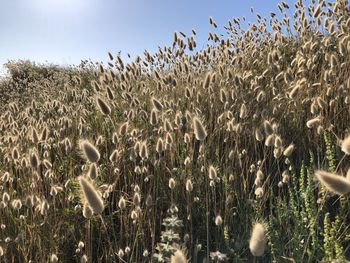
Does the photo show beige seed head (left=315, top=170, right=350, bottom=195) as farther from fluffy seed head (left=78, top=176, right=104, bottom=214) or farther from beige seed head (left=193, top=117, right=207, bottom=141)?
beige seed head (left=193, top=117, right=207, bottom=141)

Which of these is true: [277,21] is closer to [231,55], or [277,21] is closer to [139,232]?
[231,55]

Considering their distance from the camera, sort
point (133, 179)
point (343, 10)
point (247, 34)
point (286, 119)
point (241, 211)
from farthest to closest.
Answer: point (247, 34) → point (343, 10) → point (286, 119) → point (133, 179) → point (241, 211)

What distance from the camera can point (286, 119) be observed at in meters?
3.29

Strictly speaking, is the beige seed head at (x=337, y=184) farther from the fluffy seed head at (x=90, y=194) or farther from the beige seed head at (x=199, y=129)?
the beige seed head at (x=199, y=129)

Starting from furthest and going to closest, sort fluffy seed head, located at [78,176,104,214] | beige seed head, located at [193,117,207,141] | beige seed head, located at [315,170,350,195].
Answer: beige seed head, located at [193,117,207,141] < fluffy seed head, located at [78,176,104,214] < beige seed head, located at [315,170,350,195]

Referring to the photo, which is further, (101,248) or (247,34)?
(247,34)

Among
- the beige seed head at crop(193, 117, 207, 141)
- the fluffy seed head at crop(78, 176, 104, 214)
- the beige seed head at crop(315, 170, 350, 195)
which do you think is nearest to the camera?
the beige seed head at crop(315, 170, 350, 195)

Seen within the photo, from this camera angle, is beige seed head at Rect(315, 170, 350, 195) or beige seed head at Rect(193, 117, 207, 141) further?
beige seed head at Rect(193, 117, 207, 141)

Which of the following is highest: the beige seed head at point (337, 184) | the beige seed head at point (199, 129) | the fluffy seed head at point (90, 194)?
the beige seed head at point (199, 129)

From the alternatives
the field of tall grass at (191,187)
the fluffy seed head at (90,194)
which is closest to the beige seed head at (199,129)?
the field of tall grass at (191,187)

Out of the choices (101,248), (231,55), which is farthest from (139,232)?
(231,55)

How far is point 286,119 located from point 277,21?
2123 mm

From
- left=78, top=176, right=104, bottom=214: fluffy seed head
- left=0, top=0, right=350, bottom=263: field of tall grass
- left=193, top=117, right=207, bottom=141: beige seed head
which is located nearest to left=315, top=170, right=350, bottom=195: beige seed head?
left=0, top=0, right=350, bottom=263: field of tall grass

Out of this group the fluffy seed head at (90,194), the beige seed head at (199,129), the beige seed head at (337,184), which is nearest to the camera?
the beige seed head at (337,184)
